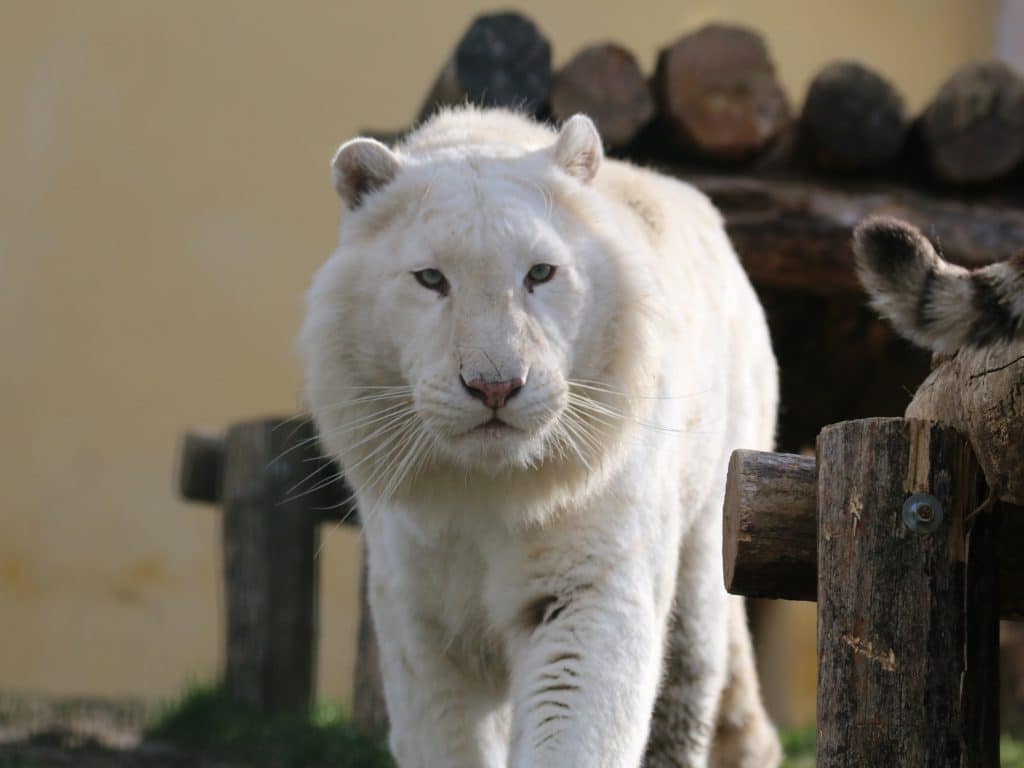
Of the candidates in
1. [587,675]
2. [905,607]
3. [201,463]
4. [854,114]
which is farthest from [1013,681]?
[905,607]

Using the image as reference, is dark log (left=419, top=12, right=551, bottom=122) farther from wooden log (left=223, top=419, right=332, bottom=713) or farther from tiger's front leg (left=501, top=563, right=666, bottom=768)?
tiger's front leg (left=501, top=563, right=666, bottom=768)

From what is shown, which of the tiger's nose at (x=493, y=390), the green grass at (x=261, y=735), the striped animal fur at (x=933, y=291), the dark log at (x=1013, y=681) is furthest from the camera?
the dark log at (x=1013, y=681)

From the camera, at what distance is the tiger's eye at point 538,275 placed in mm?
3285

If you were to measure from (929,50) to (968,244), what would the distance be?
337 centimetres

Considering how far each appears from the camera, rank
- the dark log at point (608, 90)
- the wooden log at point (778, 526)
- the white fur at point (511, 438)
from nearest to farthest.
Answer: the wooden log at point (778, 526) < the white fur at point (511, 438) < the dark log at point (608, 90)

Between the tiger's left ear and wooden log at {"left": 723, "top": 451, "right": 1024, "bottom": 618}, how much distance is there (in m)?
1.01

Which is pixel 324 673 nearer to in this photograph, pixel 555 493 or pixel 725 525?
pixel 555 493

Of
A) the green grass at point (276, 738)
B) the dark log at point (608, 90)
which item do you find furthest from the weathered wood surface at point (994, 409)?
the dark log at point (608, 90)

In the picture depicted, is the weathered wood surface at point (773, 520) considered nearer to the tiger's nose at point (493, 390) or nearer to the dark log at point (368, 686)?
the tiger's nose at point (493, 390)

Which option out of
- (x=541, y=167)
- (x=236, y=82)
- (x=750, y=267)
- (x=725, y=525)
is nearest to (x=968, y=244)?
(x=750, y=267)

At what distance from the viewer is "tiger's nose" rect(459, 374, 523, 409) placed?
308 cm

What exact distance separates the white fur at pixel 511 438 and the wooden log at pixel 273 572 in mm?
2429

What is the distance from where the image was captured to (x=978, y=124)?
546 cm

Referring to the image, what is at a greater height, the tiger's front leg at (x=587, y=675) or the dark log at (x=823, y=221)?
the dark log at (x=823, y=221)
